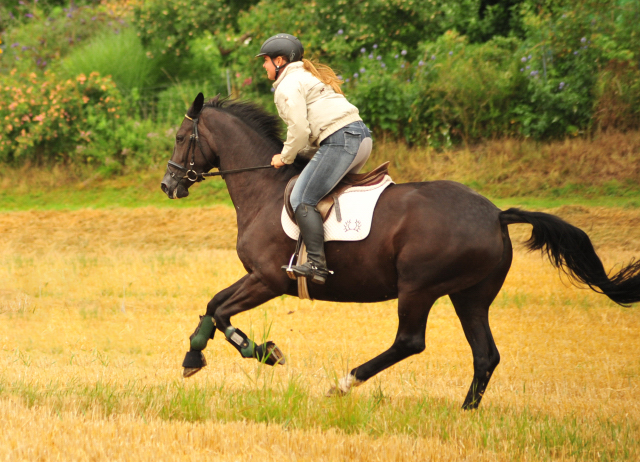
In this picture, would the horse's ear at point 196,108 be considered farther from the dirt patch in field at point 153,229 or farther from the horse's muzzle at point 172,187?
the dirt patch in field at point 153,229

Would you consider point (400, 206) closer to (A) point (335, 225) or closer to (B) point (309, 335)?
(A) point (335, 225)

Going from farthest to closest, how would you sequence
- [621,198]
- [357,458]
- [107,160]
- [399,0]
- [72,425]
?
1. [107,160]
2. [399,0]
3. [621,198]
4. [72,425]
5. [357,458]

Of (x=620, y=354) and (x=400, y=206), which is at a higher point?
(x=400, y=206)

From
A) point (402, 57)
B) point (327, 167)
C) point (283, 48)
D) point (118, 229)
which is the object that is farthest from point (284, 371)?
point (402, 57)

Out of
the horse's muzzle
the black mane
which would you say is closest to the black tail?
the black mane

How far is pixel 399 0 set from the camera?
17.2 meters

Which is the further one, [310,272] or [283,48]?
[283,48]

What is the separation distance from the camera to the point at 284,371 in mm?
7000

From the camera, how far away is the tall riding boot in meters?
5.52

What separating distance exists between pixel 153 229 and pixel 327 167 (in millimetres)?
9598

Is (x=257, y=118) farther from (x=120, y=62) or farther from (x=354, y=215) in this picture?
(x=120, y=62)

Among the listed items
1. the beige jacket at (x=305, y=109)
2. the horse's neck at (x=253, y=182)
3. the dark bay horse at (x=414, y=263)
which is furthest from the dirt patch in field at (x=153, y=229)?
the beige jacket at (x=305, y=109)

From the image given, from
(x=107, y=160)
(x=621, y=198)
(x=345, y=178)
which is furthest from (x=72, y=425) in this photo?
(x=107, y=160)

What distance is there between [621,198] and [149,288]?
29.6 feet
